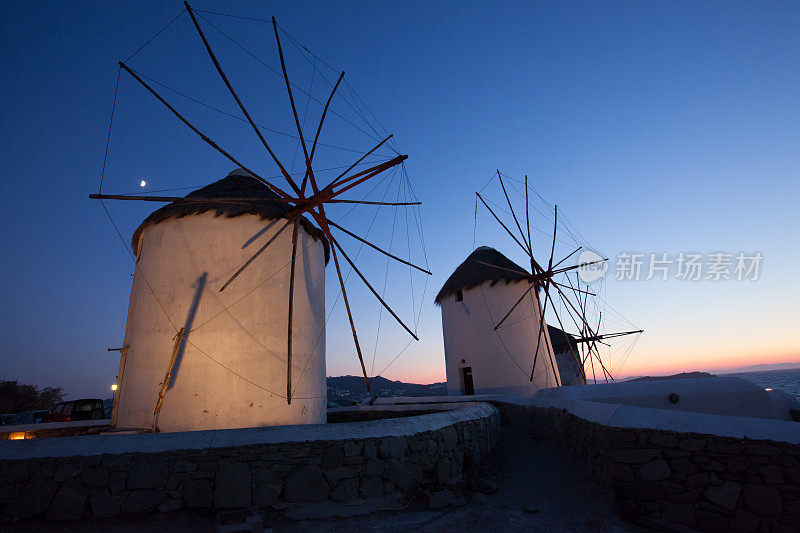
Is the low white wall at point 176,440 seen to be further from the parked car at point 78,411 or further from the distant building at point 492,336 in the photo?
the distant building at point 492,336

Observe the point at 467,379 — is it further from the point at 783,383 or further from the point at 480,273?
the point at 783,383

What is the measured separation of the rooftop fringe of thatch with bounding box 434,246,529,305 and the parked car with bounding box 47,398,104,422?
46.9 feet

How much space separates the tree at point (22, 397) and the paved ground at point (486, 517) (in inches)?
1147

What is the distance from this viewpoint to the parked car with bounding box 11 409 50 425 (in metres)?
16.3

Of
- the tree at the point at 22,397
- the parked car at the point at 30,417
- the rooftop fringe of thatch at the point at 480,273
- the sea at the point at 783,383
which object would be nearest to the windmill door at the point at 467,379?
the rooftop fringe of thatch at the point at 480,273

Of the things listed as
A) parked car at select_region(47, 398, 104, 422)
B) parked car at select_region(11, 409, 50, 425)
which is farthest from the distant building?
parked car at select_region(11, 409, 50, 425)

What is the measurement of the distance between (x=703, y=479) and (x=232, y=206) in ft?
29.2

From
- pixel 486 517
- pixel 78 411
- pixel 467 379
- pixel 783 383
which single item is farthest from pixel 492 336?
pixel 783 383

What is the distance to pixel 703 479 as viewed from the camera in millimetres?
3961

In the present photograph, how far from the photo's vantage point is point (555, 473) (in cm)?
571

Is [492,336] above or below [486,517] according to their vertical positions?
above

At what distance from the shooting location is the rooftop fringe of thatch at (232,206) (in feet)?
27.5

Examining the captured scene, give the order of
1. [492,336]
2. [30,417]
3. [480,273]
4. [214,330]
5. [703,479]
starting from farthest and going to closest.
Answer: [480,273] < [492,336] < [30,417] < [214,330] < [703,479]

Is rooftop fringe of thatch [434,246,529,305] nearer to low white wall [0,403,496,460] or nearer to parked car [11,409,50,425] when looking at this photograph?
low white wall [0,403,496,460]
